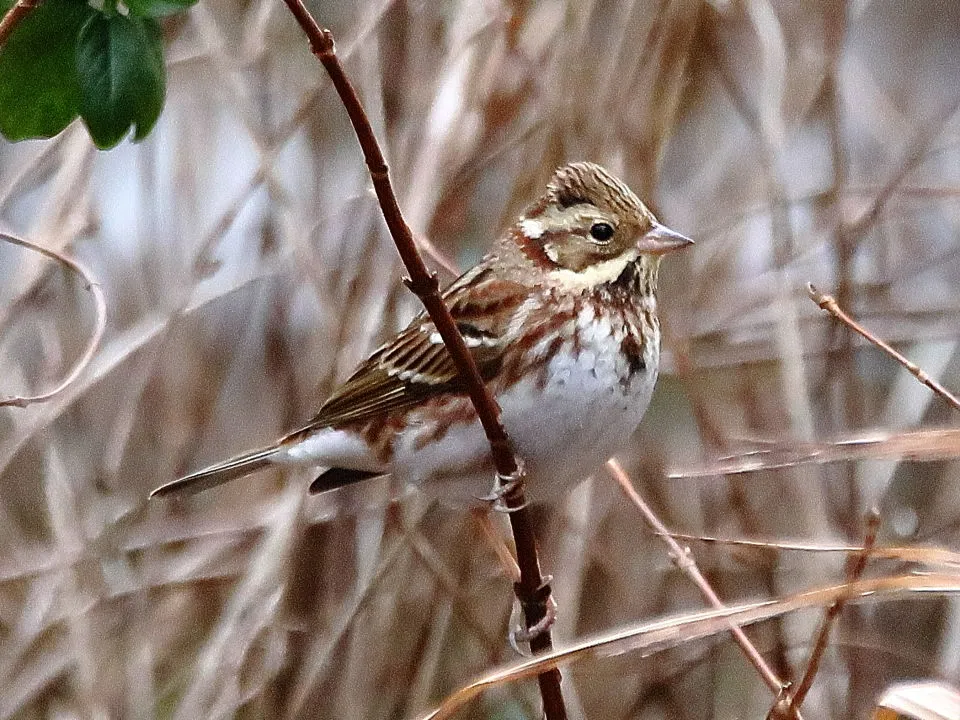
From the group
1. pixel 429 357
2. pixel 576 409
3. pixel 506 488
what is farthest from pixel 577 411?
pixel 429 357

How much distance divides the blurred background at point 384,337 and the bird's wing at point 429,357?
23 cm

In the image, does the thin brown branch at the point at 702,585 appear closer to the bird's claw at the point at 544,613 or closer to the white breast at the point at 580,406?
the white breast at the point at 580,406

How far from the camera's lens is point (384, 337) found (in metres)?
2.51

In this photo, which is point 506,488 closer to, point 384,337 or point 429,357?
point 429,357

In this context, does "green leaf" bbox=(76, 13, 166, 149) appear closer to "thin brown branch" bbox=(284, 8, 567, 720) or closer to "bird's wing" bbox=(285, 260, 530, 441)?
"thin brown branch" bbox=(284, 8, 567, 720)

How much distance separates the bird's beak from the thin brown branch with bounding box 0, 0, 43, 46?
978 mm

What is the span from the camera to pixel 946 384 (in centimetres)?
301

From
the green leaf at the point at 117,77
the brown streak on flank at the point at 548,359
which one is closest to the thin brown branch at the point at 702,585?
the brown streak on flank at the point at 548,359

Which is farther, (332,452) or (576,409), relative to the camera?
(332,452)

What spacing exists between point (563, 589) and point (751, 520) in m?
0.38

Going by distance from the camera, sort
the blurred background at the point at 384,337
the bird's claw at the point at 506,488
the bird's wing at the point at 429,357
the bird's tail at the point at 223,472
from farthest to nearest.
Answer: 1. the blurred background at the point at 384,337
2. the bird's tail at the point at 223,472
3. the bird's wing at the point at 429,357
4. the bird's claw at the point at 506,488

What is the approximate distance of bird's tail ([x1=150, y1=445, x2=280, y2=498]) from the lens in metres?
2.17

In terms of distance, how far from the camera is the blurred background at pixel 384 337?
8.11 feet

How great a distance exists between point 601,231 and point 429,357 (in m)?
0.33
